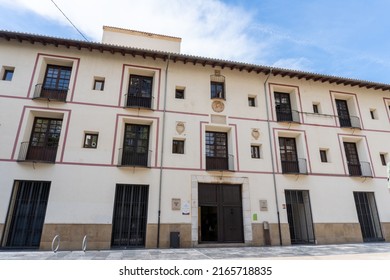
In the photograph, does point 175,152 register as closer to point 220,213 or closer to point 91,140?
point 220,213

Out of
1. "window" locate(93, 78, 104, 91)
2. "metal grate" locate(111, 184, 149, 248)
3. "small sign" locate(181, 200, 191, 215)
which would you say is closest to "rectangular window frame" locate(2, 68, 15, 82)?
"window" locate(93, 78, 104, 91)

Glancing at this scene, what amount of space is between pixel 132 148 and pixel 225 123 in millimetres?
5919

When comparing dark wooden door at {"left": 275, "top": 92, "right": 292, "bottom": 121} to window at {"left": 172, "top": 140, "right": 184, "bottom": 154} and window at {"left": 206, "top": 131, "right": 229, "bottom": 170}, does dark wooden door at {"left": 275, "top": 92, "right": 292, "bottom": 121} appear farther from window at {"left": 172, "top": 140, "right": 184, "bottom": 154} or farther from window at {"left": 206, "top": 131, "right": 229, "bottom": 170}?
window at {"left": 172, "top": 140, "right": 184, "bottom": 154}

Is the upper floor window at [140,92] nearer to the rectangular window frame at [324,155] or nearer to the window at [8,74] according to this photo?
the window at [8,74]

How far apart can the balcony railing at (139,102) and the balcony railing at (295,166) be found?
30.5 ft

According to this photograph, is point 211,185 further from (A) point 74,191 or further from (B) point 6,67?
(B) point 6,67

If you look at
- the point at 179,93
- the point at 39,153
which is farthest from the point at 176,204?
the point at 39,153

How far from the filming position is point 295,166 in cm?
1554

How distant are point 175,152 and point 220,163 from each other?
113 inches

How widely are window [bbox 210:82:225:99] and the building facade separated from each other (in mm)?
77

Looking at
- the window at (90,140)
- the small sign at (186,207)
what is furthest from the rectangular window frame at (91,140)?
the small sign at (186,207)

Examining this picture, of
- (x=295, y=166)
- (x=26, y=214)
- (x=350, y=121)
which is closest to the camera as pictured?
(x=26, y=214)

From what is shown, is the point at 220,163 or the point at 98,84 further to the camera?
the point at 220,163

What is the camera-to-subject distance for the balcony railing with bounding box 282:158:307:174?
598 inches
